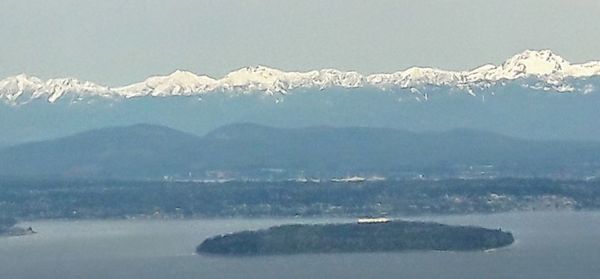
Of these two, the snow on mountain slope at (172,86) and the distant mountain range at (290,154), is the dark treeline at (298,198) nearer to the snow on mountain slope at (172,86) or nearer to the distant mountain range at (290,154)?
the distant mountain range at (290,154)

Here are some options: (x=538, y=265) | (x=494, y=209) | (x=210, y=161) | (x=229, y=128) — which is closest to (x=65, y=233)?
(x=494, y=209)

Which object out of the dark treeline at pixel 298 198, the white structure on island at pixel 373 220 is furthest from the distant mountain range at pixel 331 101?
the white structure on island at pixel 373 220

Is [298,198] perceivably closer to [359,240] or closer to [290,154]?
[359,240]

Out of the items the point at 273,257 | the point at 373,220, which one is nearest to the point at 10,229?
the point at 373,220

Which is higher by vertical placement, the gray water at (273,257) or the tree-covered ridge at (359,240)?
the tree-covered ridge at (359,240)

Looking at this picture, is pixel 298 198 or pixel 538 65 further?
pixel 538 65

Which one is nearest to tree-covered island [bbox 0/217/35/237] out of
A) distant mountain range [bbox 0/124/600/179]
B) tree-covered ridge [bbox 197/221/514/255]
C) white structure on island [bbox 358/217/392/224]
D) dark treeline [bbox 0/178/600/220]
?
dark treeline [bbox 0/178/600/220]

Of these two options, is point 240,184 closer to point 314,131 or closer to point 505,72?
point 314,131
